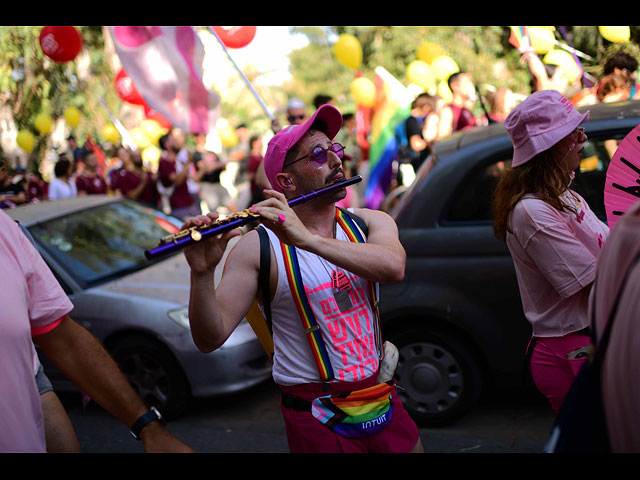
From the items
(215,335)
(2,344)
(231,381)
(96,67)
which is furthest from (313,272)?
(96,67)

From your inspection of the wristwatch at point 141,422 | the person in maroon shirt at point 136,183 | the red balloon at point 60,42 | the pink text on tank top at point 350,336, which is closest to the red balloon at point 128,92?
the person in maroon shirt at point 136,183

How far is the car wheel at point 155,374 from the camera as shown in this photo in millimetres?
4902

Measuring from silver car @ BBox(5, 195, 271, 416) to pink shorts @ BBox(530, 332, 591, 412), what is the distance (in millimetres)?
2641

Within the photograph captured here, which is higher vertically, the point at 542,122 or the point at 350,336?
the point at 542,122

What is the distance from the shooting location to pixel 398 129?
8938mm

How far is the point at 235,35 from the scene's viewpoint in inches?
277

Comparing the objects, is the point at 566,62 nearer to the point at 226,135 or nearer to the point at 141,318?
the point at 141,318

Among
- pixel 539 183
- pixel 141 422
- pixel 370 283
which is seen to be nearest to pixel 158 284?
pixel 370 283

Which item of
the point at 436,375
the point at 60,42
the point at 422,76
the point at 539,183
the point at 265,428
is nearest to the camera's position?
the point at 539,183

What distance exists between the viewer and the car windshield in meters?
5.36

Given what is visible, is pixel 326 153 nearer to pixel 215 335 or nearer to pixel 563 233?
pixel 215 335

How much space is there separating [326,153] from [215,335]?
29.6 inches

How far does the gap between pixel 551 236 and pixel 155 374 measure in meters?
3.39
